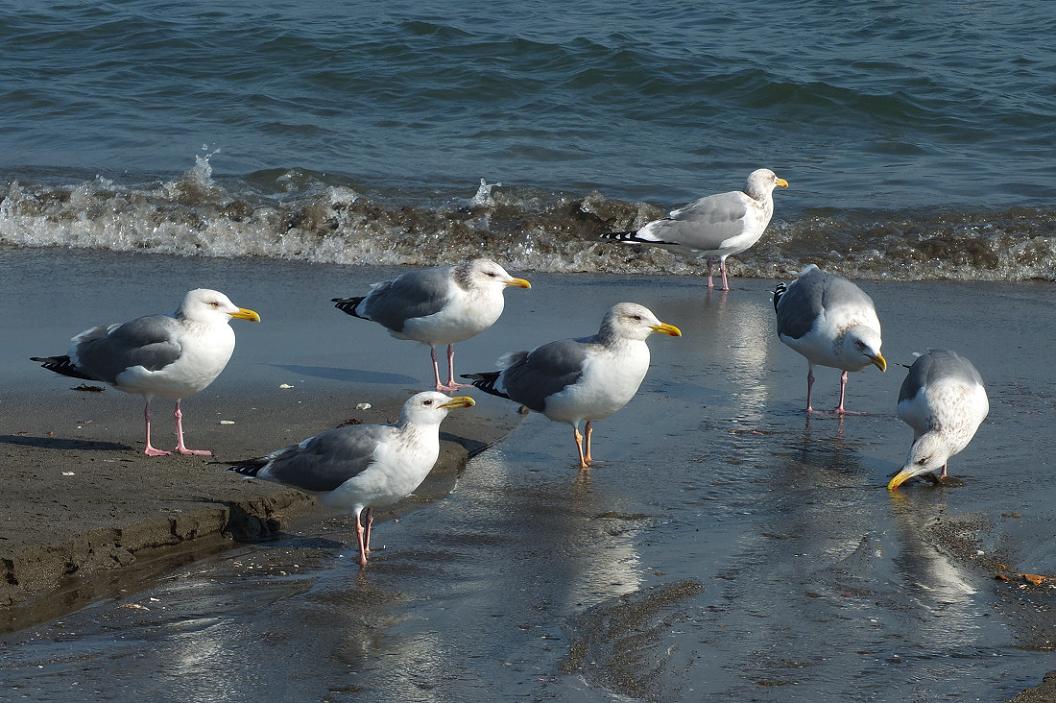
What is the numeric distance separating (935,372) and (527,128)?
11031mm

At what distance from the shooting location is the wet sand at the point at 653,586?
442 cm

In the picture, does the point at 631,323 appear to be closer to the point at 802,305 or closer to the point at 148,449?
the point at 802,305

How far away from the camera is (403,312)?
8.41m

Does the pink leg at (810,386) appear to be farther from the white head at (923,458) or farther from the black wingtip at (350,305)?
the black wingtip at (350,305)

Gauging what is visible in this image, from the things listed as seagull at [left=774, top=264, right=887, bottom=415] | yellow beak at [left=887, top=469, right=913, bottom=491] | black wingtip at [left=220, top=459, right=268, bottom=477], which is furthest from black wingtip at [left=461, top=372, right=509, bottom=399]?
yellow beak at [left=887, top=469, right=913, bottom=491]

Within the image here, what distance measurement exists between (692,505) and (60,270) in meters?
7.31

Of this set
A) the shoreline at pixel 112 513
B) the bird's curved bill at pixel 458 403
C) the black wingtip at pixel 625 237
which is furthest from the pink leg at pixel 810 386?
the black wingtip at pixel 625 237

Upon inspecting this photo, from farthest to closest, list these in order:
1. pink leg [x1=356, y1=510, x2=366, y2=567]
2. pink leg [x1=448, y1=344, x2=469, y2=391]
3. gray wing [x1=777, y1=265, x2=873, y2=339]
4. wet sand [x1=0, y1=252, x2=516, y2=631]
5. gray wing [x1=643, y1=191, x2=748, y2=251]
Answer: gray wing [x1=643, y1=191, x2=748, y2=251]
pink leg [x1=448, y1=344, x2=469, y2=391]
gray wing [x1=777, y1=265, x2=873, y2=339]
pink leg [x1=356, y1=510, x2=366, y2=567]
wet sand [x1=0, y1=252, x2=516, y2=631]

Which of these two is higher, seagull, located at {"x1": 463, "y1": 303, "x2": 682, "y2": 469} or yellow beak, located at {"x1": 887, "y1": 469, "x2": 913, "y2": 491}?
seagull, located at {"x1": 463, "y1": 303, "x2": 682, "y2": 469}

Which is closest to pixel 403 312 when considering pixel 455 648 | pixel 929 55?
pixel 455 648

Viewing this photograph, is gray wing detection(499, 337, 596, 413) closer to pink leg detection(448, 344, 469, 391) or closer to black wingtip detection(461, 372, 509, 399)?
black wingtip detection(461, 372, 509, 399)

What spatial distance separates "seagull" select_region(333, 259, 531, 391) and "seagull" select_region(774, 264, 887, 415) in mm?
1686

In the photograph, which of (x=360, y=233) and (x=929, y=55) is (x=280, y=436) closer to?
(x=360, y=233)

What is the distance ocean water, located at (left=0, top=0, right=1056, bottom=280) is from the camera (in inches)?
526
